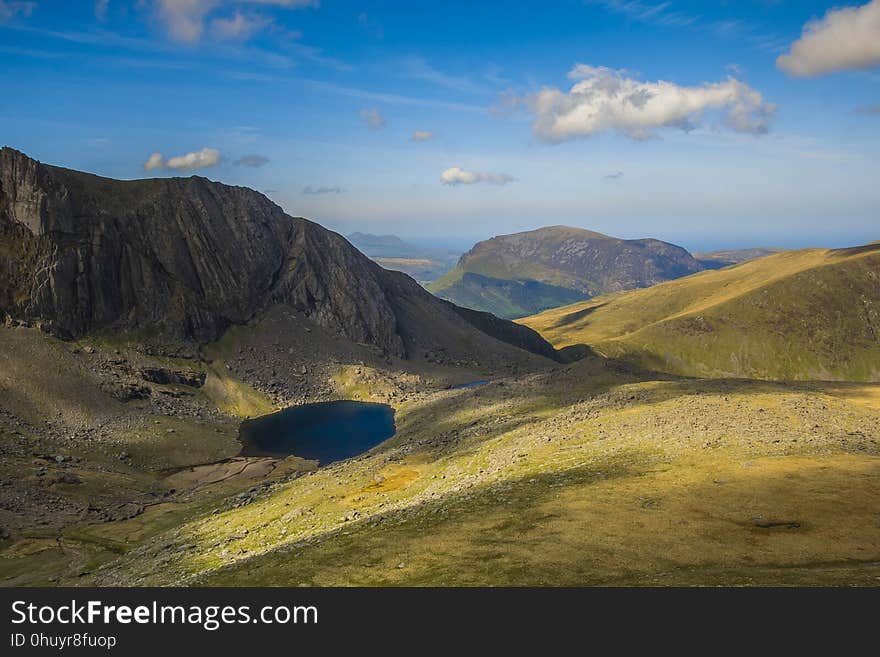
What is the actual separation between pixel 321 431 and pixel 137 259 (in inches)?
3058

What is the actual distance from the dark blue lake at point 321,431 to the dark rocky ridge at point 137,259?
39.9 meters

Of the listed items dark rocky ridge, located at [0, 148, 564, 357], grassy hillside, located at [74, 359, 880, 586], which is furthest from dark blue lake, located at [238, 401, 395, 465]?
dark rocky ridge, located at [0, 148, 564, 357]

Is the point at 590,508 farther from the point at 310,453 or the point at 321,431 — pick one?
the point at 321,431

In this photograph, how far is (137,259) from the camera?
16050cm

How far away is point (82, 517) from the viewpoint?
8138 cm

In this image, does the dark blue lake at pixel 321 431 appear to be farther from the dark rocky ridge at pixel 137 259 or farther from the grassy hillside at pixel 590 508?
the dark rocky ridge at pixel 137 259

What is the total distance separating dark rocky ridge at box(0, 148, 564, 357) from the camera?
452 feet

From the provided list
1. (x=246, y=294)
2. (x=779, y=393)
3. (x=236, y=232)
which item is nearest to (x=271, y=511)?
(x=779, y=393)

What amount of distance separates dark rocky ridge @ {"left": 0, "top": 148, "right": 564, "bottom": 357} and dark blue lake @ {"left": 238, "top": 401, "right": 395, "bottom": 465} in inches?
1570

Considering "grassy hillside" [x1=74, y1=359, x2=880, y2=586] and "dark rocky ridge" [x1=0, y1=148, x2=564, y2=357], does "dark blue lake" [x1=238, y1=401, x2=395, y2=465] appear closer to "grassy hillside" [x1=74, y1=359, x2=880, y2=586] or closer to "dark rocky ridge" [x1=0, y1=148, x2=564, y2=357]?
"grassy hillside" [x1=74, y1=359, x2=880, y2=586]

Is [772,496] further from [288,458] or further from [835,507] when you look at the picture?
[288,458]

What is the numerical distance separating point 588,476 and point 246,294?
15199 centimetres

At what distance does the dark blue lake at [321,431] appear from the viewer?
398 feet

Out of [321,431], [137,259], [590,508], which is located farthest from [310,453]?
[137,259]
